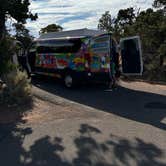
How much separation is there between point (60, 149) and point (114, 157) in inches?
41.3

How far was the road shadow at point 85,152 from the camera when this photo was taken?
203 inches

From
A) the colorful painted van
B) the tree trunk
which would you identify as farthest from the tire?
the tree trunk

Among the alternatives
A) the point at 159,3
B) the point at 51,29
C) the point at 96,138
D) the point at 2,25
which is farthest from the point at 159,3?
the point at 51,29

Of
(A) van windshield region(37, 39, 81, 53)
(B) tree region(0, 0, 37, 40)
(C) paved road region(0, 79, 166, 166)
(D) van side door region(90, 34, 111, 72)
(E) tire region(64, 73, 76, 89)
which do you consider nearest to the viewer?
(C) paved road region(0, 79, 166, 166)

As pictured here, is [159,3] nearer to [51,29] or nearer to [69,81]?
[69,81]

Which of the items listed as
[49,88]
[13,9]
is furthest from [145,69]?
[13,9]

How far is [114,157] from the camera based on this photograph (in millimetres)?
5312

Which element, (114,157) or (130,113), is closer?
(114,157)

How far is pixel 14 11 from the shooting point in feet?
34.2

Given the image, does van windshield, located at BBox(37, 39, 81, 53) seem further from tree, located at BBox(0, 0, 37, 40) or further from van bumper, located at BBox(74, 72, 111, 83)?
tree, located at BBox(0, 0, 37, 40)

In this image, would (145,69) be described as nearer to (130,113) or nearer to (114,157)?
(130,113)

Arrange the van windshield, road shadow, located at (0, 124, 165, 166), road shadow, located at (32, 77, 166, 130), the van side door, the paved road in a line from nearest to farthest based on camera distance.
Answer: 1. road shadow, located at (0, 124, 165, 166)
2. the paved road
3. road shadow, located at (32, 77, 166, 130)
4. the van side door
5. the van windshield

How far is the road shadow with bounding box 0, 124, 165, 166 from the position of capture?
5148mm

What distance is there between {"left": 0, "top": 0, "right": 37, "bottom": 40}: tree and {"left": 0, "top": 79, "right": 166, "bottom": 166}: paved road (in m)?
3.30
